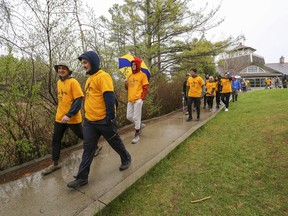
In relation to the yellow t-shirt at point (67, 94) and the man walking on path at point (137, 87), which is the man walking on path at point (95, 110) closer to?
the yellow t-shirt at point (67, 94)

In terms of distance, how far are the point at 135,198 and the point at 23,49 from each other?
11.8 feet

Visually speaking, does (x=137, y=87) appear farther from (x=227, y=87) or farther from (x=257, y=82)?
(x=257, y=82)

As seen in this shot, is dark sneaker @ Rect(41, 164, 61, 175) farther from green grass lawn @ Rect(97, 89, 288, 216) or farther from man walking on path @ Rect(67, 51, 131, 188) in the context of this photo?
green grass lawn @ Rect(97, 89, 288, 216)

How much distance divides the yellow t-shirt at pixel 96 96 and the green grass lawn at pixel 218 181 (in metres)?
1.21

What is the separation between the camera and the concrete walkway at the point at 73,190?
234 cm

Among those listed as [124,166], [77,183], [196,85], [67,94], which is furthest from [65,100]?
[196,85]

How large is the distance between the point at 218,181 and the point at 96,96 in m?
2.27

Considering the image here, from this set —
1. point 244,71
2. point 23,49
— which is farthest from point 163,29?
point 244,71

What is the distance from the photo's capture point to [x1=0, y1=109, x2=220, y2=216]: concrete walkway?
2.34 metres

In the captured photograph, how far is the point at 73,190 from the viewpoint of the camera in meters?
2.69

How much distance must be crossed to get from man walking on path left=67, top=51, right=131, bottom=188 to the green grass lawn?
0.70 meters

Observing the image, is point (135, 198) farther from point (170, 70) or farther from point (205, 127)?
point (170, 70)

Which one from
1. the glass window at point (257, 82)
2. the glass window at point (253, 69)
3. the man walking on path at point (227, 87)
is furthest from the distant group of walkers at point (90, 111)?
the glass window at point (253, 69)

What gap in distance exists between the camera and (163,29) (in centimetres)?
1114
